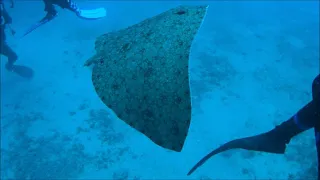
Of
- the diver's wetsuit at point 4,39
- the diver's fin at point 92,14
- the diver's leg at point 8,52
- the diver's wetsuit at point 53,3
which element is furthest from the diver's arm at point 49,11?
the diver's leg at point 8,52

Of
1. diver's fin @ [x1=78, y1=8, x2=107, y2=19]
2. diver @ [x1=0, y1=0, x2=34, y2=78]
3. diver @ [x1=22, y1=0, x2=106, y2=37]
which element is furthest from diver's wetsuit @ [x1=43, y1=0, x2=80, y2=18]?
diver @ [x1=0, y1=0, x2=34, y2=78]

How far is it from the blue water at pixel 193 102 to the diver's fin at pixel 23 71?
0.39 m

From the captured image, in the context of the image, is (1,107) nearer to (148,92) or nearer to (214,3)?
(148,92)

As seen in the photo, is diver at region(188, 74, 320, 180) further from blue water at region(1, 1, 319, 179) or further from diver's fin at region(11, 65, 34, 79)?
diver's fin at region(11, 65, 34, 79)

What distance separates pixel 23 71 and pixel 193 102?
961 cm

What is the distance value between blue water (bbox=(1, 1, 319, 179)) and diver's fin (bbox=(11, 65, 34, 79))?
387mm

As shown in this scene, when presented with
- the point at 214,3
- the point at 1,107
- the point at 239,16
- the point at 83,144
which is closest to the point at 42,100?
the point at 1,107

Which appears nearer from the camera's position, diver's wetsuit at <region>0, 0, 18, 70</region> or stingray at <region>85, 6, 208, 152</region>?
stingray at <region>85, 6, 208, 152</region>

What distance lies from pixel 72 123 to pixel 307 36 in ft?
58.8

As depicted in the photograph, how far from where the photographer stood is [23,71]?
14602mm

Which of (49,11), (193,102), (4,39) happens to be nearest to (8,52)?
(4,39)

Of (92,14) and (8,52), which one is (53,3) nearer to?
(92,14)

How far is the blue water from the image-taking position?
973cm

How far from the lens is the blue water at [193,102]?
9.73 metres
